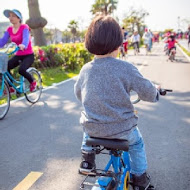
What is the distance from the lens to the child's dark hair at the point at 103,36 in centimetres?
180

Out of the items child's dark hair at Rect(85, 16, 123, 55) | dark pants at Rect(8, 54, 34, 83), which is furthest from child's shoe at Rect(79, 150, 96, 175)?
dark pants at Rect(8, 54, 34, 83)

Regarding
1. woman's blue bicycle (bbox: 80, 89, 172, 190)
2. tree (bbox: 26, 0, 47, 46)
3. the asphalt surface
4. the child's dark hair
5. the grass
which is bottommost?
the asphalt surface

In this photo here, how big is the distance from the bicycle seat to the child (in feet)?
0.14

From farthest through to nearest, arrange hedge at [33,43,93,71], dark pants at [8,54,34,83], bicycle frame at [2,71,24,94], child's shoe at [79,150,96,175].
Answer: hedge at [33,43,93,71] < dark pants at [8,54,34,83] < bicycle frame at [2,71,24,94] < child's shoe at [79,150,96,175]

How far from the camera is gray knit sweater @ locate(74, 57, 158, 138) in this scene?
5.95ft

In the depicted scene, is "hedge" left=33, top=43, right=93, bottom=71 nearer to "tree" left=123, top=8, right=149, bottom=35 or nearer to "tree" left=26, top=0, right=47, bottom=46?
"tree" left=26, top=0, right=47, bottom=46

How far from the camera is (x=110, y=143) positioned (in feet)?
6.00

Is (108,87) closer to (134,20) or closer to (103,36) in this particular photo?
(103,36)

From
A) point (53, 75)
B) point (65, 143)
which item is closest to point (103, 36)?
point (65, 143)

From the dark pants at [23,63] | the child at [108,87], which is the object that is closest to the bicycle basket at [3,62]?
the dark pants at [23,63]

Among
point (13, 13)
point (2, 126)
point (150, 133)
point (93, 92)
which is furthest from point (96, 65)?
point (13, 13)

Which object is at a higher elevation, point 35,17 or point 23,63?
point 35,17

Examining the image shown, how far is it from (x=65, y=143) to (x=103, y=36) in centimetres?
245

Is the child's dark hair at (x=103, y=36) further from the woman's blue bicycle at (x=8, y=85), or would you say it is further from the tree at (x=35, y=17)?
the tree at (x=35, y=17)
